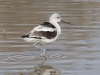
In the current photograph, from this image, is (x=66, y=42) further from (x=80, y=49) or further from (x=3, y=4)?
(x=3, y=4)

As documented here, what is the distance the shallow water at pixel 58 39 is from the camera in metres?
11.8

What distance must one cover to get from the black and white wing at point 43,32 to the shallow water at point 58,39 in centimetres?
54

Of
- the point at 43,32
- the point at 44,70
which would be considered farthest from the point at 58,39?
the point at 44,70

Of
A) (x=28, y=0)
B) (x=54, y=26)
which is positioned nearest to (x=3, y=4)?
(x=28, y=0)

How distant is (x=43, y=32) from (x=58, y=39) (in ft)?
7.66

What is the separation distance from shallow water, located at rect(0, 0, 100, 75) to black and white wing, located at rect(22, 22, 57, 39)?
540 mm

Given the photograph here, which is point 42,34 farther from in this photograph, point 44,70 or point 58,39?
point 58,39

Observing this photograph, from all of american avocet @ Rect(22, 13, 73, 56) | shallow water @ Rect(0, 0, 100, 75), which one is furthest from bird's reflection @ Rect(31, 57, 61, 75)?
american avocet @ Rect(22, 13, 73, 56)

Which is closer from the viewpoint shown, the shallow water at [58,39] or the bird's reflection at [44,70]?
the bird's reflection at [44,70]

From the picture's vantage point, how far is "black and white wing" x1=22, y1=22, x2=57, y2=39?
1258cm

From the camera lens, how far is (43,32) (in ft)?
41.8

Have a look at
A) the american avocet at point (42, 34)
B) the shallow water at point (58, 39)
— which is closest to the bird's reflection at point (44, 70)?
the shallow water at point (58, 39)

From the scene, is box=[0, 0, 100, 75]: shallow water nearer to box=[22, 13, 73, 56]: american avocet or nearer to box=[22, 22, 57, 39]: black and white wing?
box=[22, 13, 73, 56]: american avocet

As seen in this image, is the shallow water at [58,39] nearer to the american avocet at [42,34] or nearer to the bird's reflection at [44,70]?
the bird's reflection at [44,70]
